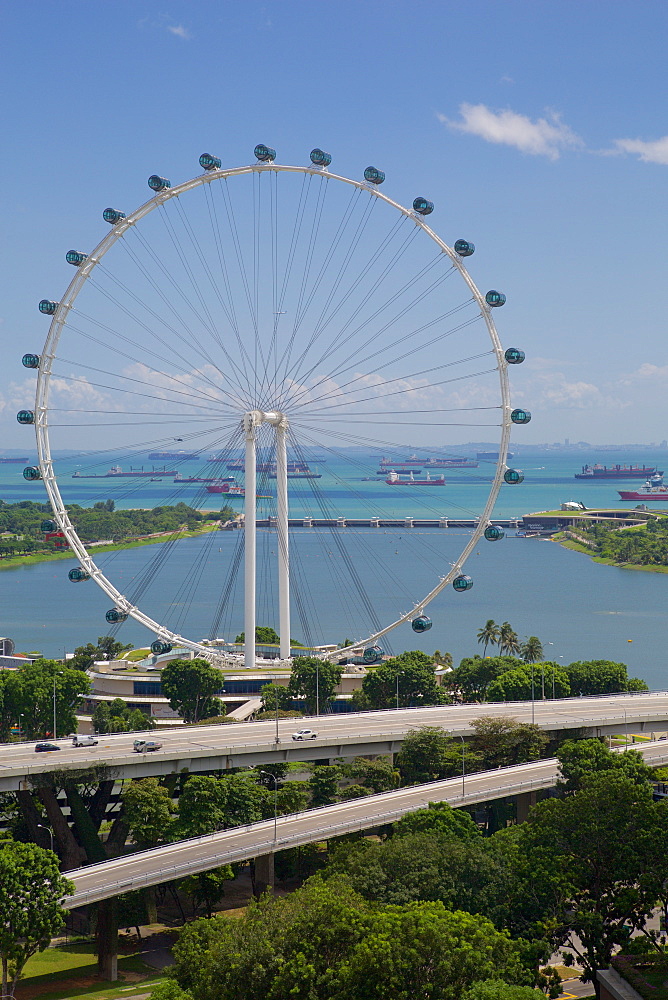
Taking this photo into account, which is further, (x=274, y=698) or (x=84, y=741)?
(x=274, y=698)

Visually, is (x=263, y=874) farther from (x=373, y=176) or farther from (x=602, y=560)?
(x=602, y=560)

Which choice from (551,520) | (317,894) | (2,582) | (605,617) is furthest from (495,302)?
(551,520)

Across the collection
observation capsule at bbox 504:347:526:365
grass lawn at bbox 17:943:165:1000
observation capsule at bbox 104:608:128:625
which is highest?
observation capsule at bbox 504:347:526:365

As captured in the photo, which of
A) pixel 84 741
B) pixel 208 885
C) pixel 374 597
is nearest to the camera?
pixel 208 885

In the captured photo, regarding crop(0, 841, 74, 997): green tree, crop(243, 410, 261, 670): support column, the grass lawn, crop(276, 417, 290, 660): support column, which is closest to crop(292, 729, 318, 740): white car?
crop(276, 417, 290, 660): support column

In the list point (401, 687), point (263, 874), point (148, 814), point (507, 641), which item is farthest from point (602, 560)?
point (148, 814)

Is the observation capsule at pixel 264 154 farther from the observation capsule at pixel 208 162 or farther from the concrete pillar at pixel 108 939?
the concrete pillar at pixel 108 939

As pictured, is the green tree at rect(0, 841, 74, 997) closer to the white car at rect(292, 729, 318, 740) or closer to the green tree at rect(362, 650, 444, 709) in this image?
the white car at rect(292, 729, 318, 740)
